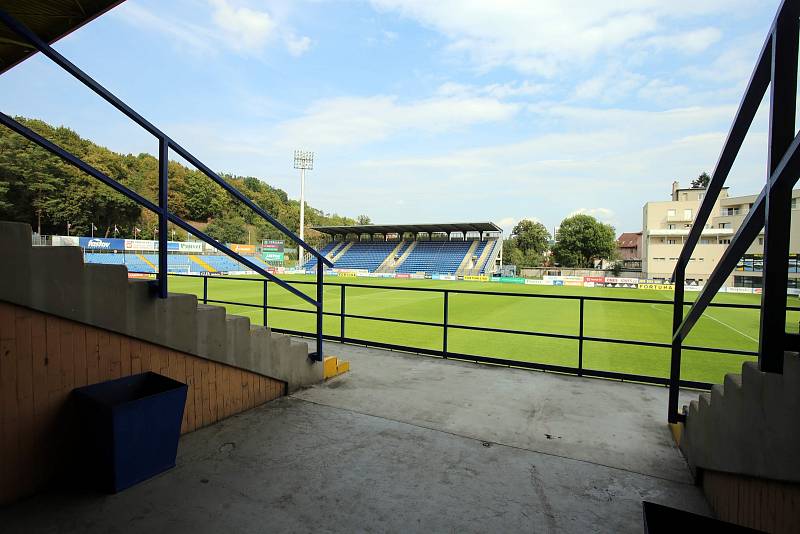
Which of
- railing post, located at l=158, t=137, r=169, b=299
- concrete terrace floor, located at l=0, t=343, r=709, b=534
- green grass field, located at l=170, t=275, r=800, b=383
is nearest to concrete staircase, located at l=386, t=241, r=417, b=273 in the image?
green grass field, located at l=170, t=275, r=800, b=383

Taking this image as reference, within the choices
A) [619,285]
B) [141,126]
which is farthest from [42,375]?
[619,285]

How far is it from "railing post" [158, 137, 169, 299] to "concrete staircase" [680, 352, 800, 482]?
3.46 metres

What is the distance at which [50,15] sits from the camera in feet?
11.9

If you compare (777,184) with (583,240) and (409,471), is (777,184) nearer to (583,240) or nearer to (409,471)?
(409,471)

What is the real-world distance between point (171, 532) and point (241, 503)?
37cm

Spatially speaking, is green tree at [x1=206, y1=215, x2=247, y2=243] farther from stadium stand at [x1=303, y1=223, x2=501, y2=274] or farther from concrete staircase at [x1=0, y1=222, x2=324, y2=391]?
concrete staircase at [x1=0, y1=222, x2=324, y2=391]

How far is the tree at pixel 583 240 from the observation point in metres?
68.1

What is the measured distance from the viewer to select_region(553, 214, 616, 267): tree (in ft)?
223

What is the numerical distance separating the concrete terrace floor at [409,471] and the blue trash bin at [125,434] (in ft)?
0.34

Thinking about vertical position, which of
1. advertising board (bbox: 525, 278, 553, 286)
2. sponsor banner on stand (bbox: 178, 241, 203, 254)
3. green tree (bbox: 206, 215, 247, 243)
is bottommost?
advertising board (bbox: 525, 278, 553, 286)

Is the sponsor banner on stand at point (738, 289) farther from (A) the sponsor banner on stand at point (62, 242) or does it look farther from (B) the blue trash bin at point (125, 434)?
(A) the sponsor banner on stand at point (62, 242)

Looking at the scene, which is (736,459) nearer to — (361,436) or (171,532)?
(361,436)

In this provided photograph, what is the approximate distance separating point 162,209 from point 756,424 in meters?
3.65

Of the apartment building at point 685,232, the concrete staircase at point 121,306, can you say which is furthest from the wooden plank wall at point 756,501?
the apartment building at point 685,232
